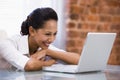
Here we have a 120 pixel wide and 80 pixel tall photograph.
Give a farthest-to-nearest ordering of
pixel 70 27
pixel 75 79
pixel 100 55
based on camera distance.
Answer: pixel 70 27, pixel 100 55, pixel 75 79

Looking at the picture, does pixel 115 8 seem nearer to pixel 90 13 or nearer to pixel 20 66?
pixel 90 13

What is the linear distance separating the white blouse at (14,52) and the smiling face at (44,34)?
6 cm

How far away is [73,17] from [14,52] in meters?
1.55

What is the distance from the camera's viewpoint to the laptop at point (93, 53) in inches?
69.5

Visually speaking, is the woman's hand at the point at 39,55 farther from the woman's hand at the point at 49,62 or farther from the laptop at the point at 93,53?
the laptop at the point at 93,53

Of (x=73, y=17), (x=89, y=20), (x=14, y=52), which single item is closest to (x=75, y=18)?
(x=73, y=17)

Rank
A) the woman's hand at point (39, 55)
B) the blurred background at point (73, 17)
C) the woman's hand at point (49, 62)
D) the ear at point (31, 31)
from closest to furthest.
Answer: the woman's hand at point (49, 62) → the woman's hand at point (39, 55) → the ear at point (31, 31) → the blurred background at point (73, 17)

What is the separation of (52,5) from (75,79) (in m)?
1.89

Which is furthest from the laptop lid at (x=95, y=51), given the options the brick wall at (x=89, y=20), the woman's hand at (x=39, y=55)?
the brick wall at (x=89, y=20)

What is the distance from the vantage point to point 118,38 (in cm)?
388

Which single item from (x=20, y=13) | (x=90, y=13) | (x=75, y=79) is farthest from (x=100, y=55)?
(x=90, y=13)

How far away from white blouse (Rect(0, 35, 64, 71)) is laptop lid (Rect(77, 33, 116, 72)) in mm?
388

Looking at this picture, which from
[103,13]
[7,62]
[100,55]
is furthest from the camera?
[103,13]

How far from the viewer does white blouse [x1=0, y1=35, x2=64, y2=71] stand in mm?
2012
